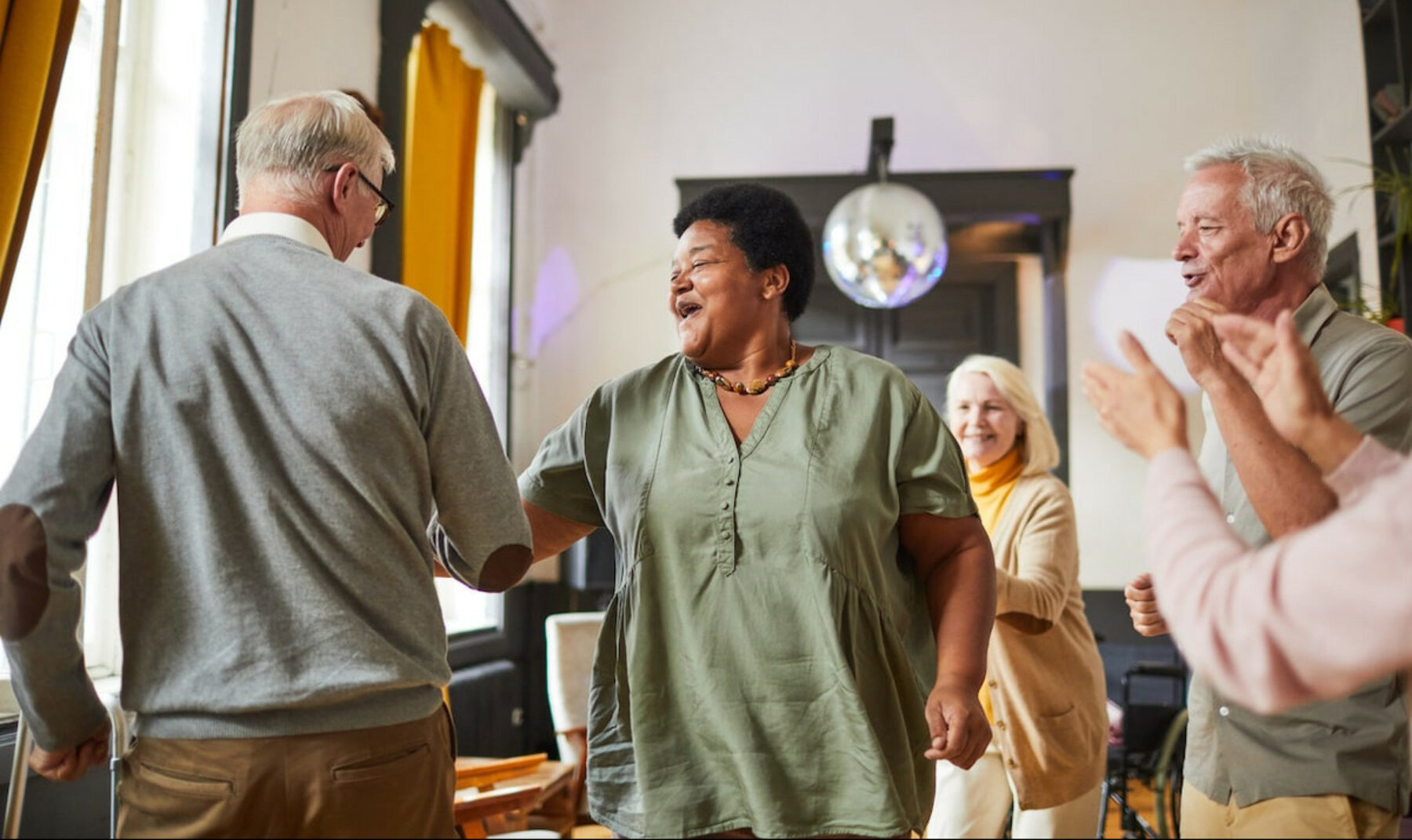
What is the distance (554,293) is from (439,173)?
59.0 inches

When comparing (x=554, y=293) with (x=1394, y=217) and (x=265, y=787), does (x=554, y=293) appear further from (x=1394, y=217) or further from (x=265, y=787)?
(x=265, y=787)

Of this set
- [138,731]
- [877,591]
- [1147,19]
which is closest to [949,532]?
[877,591]

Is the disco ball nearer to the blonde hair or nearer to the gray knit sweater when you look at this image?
the blonde hair

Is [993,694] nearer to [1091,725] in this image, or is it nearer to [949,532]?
[1091,725]

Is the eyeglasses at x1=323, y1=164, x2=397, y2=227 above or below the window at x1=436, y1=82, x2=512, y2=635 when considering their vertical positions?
below

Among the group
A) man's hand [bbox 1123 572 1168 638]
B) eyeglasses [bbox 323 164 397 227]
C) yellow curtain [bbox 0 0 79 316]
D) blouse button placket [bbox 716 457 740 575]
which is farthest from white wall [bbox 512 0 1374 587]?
blouse button placket [bbox 716 457 740 575]

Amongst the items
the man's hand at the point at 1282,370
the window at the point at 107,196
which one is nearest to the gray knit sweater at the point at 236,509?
the man's hand at the point at 1282,370

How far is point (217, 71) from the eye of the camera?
9.95ft

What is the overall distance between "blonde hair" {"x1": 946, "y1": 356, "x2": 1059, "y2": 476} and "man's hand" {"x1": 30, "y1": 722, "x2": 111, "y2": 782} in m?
2.10

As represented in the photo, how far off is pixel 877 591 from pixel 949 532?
15 centimetres

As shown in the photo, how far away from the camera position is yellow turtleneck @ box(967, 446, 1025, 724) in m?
2.74

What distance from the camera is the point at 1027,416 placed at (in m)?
2.79

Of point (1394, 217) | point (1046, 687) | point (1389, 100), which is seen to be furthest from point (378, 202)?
point (1389, 100)

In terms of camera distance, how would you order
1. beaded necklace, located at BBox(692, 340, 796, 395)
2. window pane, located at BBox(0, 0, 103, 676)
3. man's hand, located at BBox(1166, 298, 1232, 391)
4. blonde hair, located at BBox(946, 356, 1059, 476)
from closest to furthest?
man's hand, located at BBox(1166, 298, 1232, 391), beaded necklace, located at BBox(692, 340, 796, 395), window pane, located at BBox(0, 0, 103, 676), blonde hair, located at BBox(946, 356, 1059, 476)
